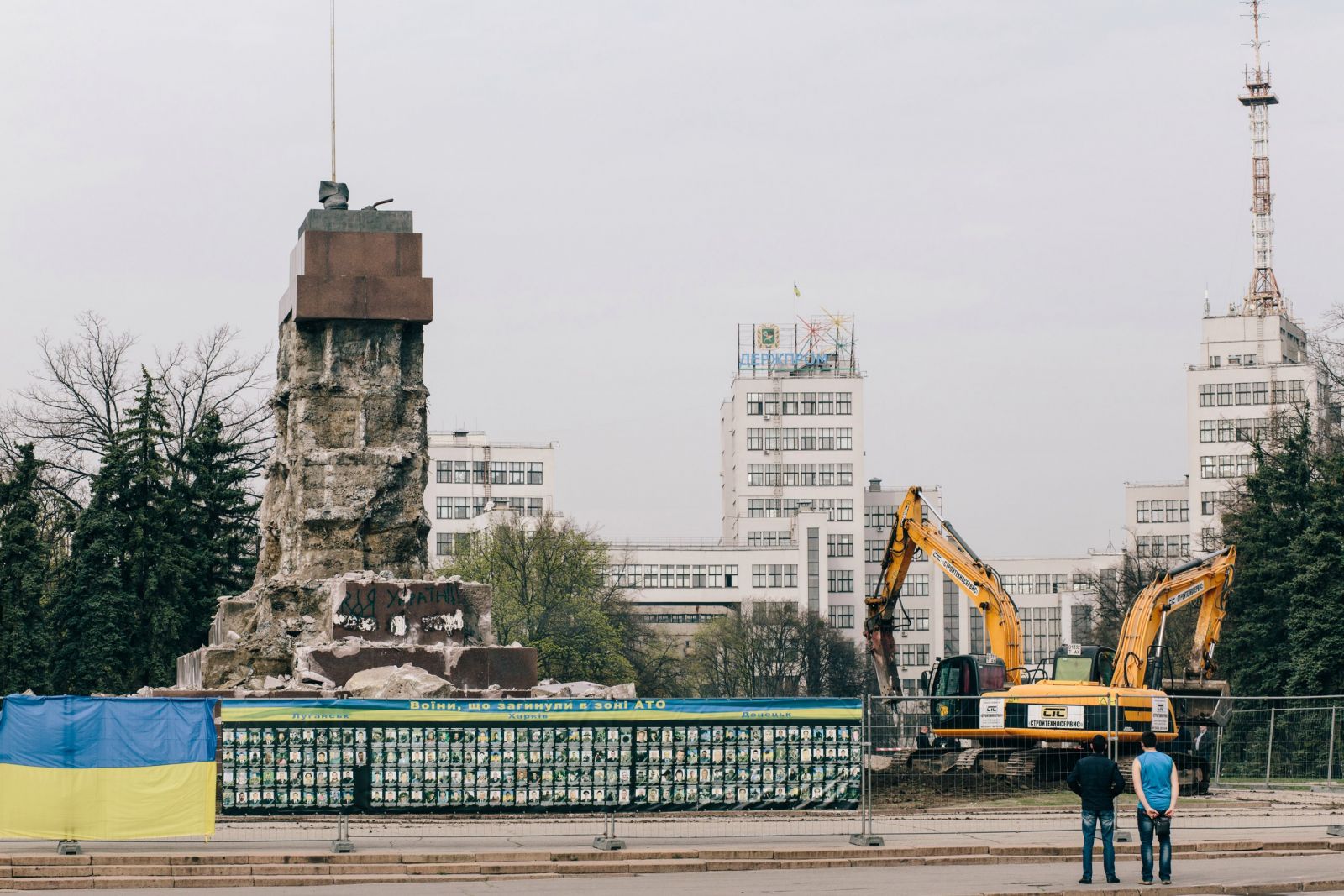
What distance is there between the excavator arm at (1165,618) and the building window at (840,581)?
10178 cm

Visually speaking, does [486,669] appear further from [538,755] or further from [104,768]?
[104,768]

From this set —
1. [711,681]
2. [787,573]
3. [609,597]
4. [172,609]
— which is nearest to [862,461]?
[787,573]

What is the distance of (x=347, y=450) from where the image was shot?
109 feet

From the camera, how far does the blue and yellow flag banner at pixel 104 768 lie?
798 inches

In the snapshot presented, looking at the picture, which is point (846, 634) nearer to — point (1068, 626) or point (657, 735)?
point (1068, 626)

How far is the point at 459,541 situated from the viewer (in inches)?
3617

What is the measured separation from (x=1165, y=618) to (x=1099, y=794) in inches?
712

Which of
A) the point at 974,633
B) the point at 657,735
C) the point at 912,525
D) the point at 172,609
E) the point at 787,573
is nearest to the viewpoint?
the point at 657,735

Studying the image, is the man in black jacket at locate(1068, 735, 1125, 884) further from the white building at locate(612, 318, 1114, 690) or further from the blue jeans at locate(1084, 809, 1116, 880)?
the white building at locate(612, 318, 1114, 690)

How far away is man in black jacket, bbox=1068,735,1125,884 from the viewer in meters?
19.3

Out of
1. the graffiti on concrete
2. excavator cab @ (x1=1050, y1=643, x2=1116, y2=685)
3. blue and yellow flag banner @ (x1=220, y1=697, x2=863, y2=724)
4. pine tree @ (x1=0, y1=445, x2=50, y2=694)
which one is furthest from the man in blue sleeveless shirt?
pine tree @ (x1=0, y1=445, x2=50, y2=694)

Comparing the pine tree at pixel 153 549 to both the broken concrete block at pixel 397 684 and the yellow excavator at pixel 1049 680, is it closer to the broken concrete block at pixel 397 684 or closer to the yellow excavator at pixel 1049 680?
the yellow excavator at pixel 1049 680

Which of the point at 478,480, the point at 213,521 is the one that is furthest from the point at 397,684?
the point at 478,480

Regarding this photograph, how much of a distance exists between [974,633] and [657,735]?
132 m
